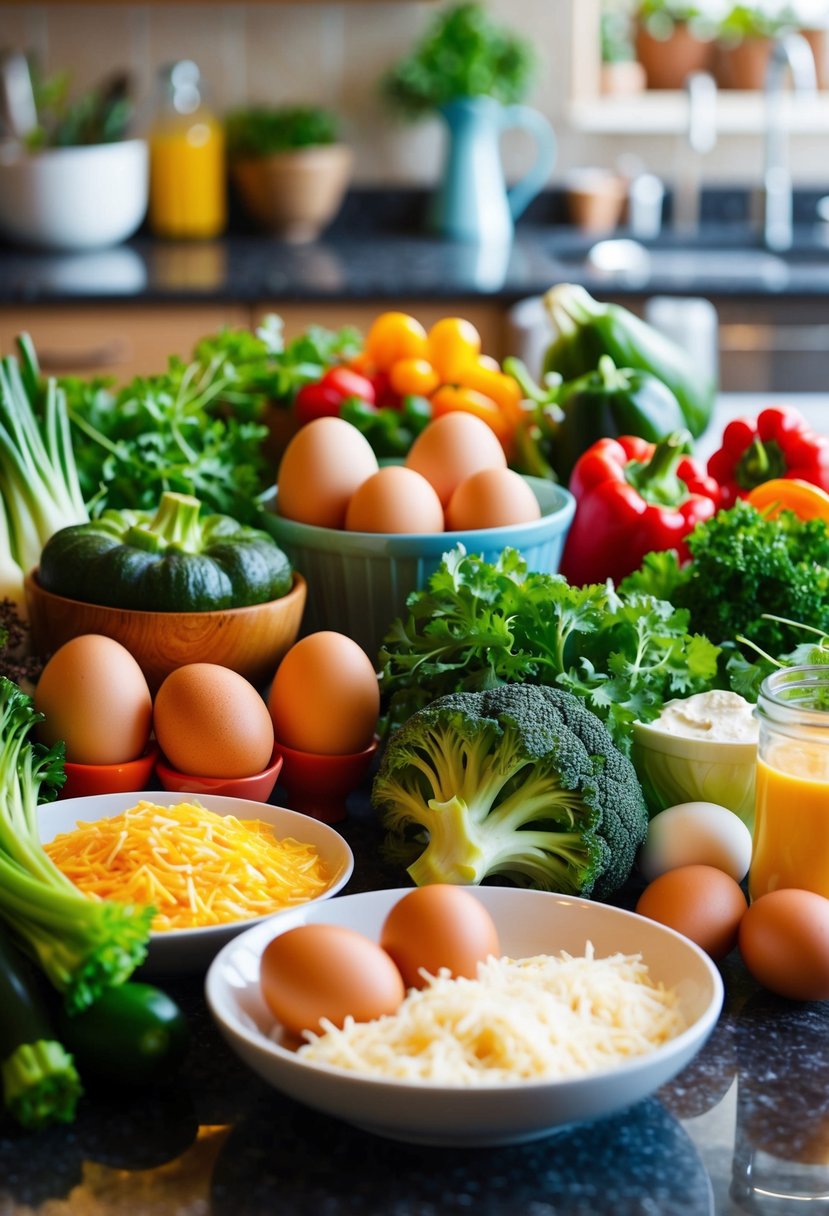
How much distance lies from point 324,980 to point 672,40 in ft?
13.7

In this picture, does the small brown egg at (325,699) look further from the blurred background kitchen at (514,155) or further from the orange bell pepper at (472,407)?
the blurred background kitchen at (514,155)

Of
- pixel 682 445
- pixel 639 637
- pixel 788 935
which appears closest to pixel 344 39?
pixel 682 445

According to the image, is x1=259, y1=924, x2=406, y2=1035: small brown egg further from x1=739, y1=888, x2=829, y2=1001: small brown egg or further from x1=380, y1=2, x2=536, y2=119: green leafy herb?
x1=380, y1=2, x2=536, y2=119: green leafy herb

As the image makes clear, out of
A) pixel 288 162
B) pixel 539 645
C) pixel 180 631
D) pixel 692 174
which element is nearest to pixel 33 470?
pixel 180 631

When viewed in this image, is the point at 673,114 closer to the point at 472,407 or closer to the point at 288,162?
the point at 288,162

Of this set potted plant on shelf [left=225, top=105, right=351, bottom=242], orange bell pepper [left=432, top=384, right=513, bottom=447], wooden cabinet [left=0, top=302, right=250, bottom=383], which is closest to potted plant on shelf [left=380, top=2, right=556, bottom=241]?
potted plant on shelf [left=225, top=105, right=351, bottom=242]

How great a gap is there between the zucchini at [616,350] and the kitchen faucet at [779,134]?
2.20 m

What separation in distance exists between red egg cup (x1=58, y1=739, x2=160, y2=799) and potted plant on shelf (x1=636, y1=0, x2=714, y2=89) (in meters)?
3.91

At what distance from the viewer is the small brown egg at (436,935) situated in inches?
34.4

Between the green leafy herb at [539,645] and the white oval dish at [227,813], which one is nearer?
the white oval dish at [227,813]

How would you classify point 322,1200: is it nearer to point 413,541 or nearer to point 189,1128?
point 189,1128

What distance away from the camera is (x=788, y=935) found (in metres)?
0.95

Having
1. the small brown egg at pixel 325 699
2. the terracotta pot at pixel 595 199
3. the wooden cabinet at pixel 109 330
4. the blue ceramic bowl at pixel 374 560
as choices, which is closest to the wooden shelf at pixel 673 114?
the terracotta pot at pixel 595 199

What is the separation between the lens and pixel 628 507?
5.05ft
